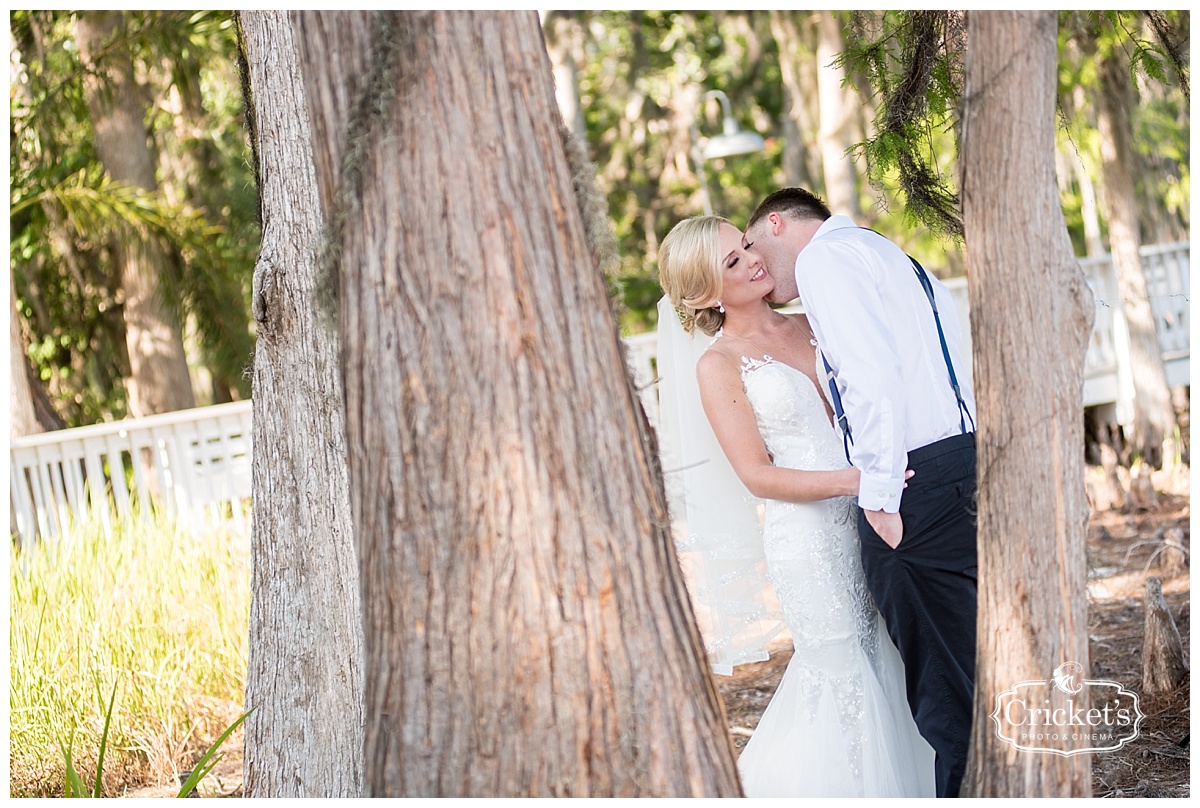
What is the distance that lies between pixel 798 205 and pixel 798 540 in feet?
3.85

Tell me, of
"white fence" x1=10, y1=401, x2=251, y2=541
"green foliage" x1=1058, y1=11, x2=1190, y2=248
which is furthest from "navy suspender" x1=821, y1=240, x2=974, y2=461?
"white fence" x1=10, y1=401, x2=251, y2=541

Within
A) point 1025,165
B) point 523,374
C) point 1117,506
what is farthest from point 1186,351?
point 523,374

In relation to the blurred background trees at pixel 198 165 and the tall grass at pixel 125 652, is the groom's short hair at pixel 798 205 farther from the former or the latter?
the tall grass at pixel 125 652

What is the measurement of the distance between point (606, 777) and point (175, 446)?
25.3ft

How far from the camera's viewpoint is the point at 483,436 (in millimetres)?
2229

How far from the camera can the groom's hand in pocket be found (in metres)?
3.17

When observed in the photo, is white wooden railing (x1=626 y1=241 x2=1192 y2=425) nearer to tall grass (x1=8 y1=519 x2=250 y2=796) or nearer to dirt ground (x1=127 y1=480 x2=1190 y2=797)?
dirt ground (x1=127 y1=480 x2=1190 y2=797)

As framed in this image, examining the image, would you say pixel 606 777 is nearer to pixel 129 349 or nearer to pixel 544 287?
pixel 544 287

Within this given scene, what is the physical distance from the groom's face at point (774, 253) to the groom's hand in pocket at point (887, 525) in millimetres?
921

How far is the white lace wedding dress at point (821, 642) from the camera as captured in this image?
11.9ft

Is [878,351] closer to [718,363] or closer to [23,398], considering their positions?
[718,363]

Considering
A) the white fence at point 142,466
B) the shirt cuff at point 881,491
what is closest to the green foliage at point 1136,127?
the shirt cuff at point 881,491

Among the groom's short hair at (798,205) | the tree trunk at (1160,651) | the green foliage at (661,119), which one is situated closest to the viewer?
the groom's short hair at (798,205)

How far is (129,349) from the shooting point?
1223 cm
